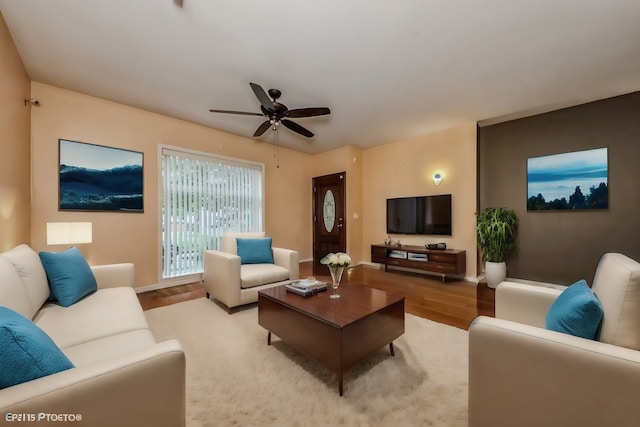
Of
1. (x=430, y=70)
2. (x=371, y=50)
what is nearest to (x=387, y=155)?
(x=430, y=70)

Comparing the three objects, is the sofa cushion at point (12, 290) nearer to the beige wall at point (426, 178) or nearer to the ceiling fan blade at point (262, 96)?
the ceiling fan blade at point (262, 96)

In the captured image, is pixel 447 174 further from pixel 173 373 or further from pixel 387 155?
pixel 173 373

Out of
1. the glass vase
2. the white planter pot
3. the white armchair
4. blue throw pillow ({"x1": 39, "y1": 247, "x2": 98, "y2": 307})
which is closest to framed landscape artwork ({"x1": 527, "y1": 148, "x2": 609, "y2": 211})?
the white planter pot

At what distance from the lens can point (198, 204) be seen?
14.0 feet

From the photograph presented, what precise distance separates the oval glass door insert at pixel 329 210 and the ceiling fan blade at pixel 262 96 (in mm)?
3092

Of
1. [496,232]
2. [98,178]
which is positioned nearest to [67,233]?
[98,178]

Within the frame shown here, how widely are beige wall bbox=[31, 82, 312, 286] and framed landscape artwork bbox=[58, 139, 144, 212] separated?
0.23 ft

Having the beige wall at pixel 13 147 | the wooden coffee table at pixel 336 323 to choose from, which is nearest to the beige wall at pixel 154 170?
the beige wall at pixel 13 147

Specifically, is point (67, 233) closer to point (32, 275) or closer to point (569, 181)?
point (32, 275)

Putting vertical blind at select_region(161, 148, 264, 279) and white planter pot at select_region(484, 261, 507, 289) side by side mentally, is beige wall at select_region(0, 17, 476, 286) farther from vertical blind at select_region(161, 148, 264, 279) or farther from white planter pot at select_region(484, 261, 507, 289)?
white planter pot at select_region(484, 261, 507, 289)

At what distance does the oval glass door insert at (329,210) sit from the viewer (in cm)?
568

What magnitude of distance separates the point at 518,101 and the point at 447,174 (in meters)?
1.40

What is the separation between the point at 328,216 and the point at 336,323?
4277mm

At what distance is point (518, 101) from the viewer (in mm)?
3393
